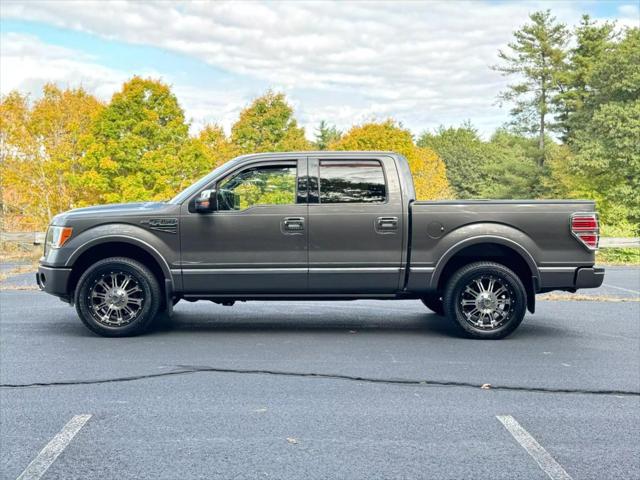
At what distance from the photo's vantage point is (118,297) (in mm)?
7742

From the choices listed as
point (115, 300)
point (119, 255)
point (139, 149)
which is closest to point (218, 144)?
point (139, 149)

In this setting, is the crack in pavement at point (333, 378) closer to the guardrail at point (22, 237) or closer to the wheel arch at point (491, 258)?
the wheel arch at point (491, 258)

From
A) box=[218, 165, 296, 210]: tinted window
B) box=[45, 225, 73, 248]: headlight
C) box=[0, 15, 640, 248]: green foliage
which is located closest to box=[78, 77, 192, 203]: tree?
box=[0, 15, 640, 248]: green foliage

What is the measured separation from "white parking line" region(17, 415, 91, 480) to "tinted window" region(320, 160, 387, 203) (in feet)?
12.8

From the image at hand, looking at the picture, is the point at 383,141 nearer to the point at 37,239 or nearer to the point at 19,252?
the point at 19,252

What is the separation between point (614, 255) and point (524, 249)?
54.8ft

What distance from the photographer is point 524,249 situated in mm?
7578

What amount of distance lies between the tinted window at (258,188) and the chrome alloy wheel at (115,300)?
1343mm

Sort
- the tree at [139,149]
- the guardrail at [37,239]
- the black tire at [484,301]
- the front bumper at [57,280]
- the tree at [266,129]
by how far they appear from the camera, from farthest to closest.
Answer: the tree at [266,129] → the tree at [139,149] → the guardrail at [37,239] → the front bumper at [57,280] → the black tire at [484,301]

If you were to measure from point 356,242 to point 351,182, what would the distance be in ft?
2.28

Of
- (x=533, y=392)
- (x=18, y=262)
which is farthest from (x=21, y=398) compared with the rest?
(x=18, y=262)

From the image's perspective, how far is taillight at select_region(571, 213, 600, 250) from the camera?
753cm

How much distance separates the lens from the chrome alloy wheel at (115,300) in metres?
7.73

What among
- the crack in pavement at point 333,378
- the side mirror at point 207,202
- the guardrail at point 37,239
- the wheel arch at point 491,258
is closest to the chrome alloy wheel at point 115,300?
the side mirror at point 207,202
